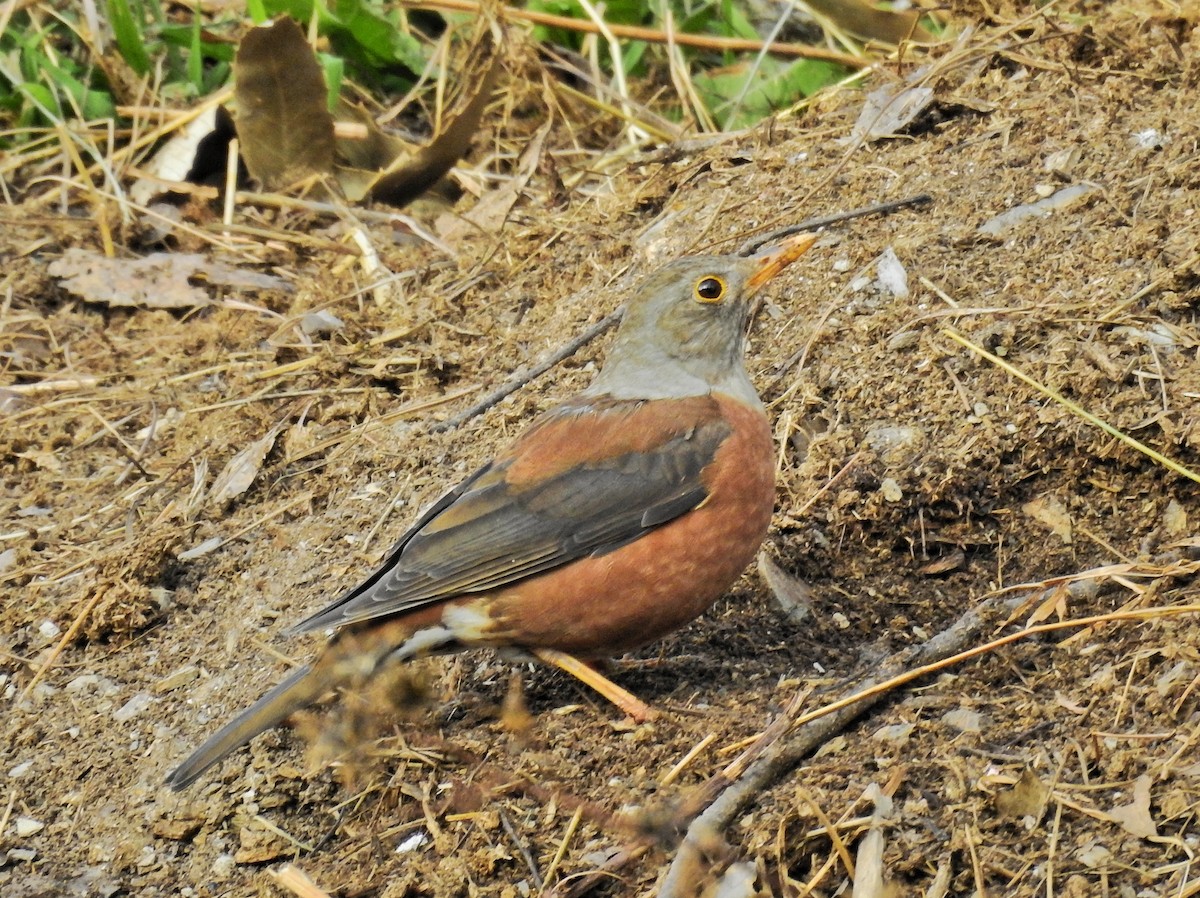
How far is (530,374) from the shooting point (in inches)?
235

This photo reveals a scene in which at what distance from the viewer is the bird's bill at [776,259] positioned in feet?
16.9

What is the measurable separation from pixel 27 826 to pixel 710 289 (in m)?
2.86

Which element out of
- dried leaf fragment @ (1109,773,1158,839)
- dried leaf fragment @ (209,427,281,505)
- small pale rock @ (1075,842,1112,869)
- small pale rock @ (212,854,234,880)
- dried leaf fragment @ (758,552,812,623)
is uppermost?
dried leaf fragment @ (1109,773,1158,839)

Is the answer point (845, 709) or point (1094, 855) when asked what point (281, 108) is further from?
point (1094, 855)

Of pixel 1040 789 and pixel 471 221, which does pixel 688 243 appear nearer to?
pixel 471 221

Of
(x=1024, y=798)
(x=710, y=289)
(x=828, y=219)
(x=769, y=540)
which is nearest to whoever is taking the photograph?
(x=1024, y=798)

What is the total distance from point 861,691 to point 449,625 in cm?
131

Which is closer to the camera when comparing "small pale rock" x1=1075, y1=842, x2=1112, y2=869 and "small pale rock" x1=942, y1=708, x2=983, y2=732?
"small pale rock" x1=1075, y1=842, x2=1112, y2=869

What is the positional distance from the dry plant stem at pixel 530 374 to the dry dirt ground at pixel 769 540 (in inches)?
2.2

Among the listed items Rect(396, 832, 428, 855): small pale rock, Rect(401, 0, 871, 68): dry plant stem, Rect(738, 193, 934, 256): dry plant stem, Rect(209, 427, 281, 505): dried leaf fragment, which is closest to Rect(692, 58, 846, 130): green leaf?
Rect(401, 0, 871, 68): dry plant stem

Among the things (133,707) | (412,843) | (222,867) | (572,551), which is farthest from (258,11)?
(412,843)

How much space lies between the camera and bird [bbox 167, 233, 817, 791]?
4.52 metres

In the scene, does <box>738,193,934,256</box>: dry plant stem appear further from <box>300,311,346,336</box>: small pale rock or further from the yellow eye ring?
<box>300,311,346,336</box>: small pale rock

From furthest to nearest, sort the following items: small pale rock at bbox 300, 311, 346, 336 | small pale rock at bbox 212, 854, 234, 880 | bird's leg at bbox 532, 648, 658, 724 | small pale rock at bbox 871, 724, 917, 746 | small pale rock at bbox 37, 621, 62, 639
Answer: small pale rock at bbox 300, 311, 346, 336, small pale rock at bbox 37, 621, 62, 639, bird's leg at bbox 532, 648, 658, 724, small pale rock at bbox 212, 854, 234, 880, small pale rock at bbox 871, 724, 917, 746
